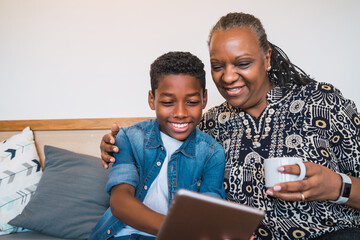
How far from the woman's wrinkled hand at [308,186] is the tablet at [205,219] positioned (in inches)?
8.6

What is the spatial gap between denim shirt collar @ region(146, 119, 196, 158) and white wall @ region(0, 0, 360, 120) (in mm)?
727

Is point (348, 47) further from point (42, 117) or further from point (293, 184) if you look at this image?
point (42, 117)

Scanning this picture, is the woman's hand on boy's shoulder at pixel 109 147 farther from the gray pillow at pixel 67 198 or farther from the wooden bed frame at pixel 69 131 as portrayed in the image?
the wooden bed frame at pixel 69 131

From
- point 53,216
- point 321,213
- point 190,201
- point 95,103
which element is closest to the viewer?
point 190,201

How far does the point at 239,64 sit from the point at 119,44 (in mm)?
1051

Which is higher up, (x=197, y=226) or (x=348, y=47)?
(x=348, y=47)

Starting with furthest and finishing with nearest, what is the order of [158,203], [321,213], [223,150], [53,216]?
[53,216] → [223,150] → [158,203] → [321,213]

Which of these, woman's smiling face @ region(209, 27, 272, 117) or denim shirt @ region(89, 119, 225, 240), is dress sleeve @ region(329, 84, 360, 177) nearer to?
woman's smiling face @ region(209, 27, 272, 117)

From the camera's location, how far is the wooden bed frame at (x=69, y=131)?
1854 millimetres

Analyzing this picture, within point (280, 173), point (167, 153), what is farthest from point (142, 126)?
point (280, 173)

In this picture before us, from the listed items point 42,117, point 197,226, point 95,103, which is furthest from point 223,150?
point 42,117

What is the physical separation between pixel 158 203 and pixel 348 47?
1.40 meters

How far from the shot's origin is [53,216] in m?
1.45

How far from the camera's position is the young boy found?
39.9 inches
